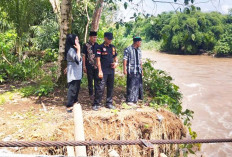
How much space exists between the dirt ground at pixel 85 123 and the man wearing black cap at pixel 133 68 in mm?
290

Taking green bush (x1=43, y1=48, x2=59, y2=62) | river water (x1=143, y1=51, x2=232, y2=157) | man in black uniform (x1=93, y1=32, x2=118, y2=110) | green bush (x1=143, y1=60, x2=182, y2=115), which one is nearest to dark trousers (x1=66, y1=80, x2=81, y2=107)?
man in black uniform (x1=93, y1=32, x2=118, y2=110)

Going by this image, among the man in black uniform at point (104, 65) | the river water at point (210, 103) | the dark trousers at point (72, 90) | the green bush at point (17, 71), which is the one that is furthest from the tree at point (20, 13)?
the river water at point (210, 103)

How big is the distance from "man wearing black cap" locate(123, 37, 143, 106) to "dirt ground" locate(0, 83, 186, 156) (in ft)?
0.95

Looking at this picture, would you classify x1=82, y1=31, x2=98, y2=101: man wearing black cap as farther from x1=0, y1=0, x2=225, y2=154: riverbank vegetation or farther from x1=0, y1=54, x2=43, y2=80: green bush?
x1=0, y1=54, x2=43, y2=80: green bush

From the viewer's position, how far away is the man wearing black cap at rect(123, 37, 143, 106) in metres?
4.75

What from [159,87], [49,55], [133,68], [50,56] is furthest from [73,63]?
[50,56]

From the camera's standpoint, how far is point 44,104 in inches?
183

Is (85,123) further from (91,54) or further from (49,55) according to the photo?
(49,55)

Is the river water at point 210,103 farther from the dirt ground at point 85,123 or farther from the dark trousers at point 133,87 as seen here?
the dirt ground at point 85,123

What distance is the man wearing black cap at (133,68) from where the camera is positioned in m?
4.75

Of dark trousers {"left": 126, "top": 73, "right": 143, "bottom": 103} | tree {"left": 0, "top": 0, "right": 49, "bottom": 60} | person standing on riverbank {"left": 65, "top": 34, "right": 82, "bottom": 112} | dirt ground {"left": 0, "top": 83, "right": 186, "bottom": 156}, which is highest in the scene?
tree {"left": 0, "top": 0, "right": 49, "bottom": 60}

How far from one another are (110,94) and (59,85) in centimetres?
142

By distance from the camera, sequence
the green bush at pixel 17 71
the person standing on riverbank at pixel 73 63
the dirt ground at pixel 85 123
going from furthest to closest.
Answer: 1. the green bush at pixel 17 71
2. the person standing on riverbank at pixel 73 63
3. the dirt ground at pixel 85 123

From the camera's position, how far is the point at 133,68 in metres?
4.82
